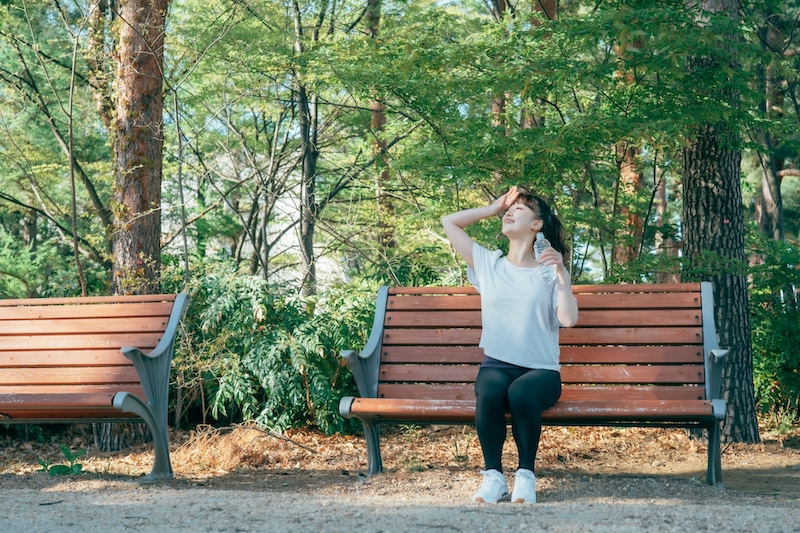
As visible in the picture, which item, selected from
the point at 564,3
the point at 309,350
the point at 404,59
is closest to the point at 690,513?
→ the point at 309,350

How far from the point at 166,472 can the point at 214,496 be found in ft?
3.11

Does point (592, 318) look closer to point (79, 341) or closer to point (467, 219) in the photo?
point (467, 219)

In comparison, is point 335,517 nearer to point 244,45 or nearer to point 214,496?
point 214,496

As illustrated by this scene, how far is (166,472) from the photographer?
177 inches

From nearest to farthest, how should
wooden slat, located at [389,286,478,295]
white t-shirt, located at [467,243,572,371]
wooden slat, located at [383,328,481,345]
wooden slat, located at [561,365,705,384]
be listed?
white t-shirt, located at [467,243,572,371]
wooden slat, located at [561,365,705,384]
wooden slat, located at [383,328,481,345]
wooden slat, located at [389,286,478,295]

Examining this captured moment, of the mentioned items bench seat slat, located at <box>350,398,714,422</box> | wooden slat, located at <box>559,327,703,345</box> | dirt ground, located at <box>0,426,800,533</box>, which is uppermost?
wooden slat, located at <box>559,327,703,345</box>

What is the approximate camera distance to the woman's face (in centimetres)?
406

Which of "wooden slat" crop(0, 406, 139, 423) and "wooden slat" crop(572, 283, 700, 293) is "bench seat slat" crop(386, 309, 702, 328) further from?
"wooden slat" crop(0, 406, 139, 423)

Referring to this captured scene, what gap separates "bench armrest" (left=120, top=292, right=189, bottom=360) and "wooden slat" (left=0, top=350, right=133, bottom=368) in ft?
0.91

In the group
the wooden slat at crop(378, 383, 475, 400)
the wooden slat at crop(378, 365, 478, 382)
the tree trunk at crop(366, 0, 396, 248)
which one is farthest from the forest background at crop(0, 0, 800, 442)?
the tree trunk at crop(366, 0, 396, 248)

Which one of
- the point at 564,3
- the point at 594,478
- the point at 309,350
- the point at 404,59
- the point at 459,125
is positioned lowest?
the point at 594,478

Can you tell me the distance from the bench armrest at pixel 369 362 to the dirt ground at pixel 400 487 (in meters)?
0.48

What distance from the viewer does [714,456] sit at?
403cm

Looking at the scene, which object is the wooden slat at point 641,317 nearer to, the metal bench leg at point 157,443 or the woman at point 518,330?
the woman at point 518,330
